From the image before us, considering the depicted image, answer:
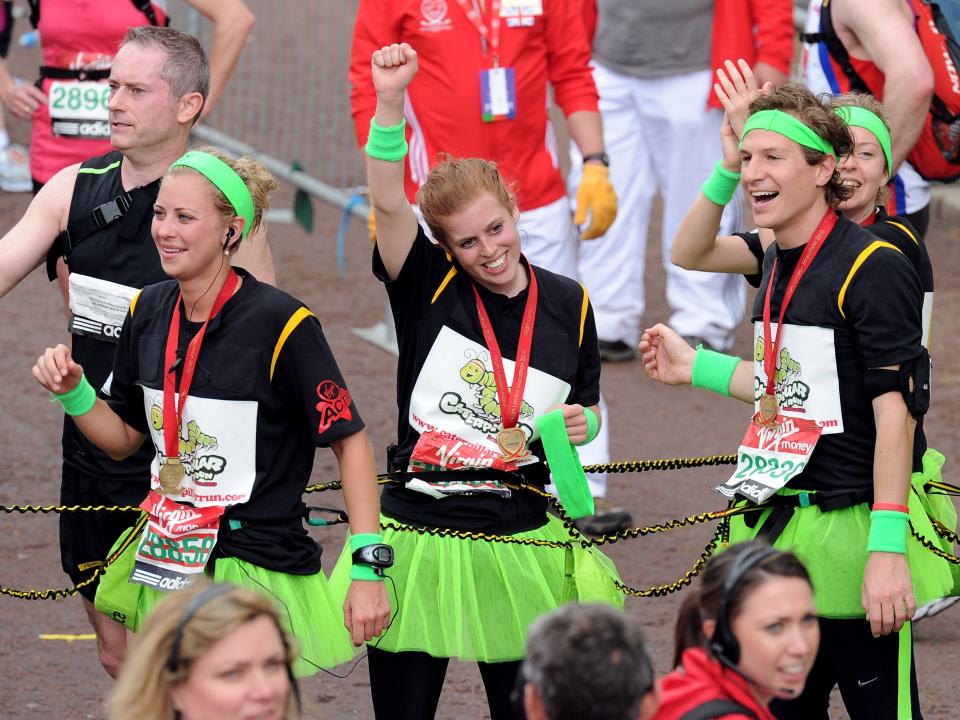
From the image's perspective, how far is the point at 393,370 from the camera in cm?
838

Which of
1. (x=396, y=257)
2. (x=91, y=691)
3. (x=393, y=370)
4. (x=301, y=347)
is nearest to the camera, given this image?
(x=301, y=347)

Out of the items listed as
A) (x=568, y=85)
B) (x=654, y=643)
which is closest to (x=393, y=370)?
(x=568, y=85)

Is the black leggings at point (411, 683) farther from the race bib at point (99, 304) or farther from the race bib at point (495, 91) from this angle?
the race bib at point (495, 91)

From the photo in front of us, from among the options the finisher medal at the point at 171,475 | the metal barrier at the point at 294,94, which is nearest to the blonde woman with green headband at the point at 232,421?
the finisher medal at the point at 171,475

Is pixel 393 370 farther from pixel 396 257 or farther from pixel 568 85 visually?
pixel 396 257

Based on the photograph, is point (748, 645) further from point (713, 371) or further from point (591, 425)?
point (713, 371)

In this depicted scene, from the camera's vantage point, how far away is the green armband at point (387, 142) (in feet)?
13.2

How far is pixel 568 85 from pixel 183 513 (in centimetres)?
308

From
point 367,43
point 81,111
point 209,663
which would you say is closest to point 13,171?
point 81,111

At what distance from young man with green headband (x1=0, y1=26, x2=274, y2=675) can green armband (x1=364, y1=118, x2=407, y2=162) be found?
0.54 metres

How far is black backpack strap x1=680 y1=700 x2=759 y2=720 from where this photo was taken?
297 cm

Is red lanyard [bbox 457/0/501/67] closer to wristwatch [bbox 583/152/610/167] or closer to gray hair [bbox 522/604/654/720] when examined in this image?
wristwatch [bbox 583/152/610/167]

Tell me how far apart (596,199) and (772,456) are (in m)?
2.32

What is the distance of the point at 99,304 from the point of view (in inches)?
179
